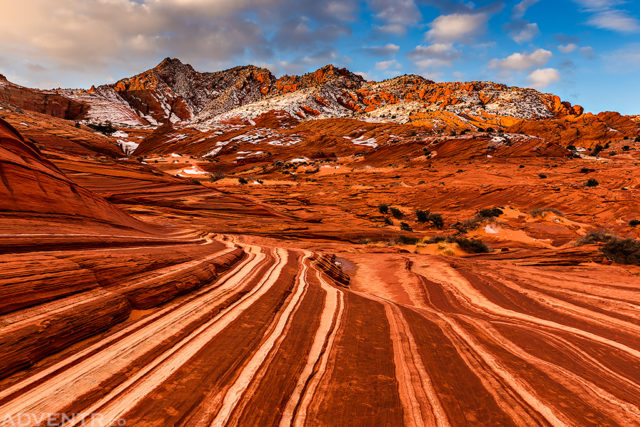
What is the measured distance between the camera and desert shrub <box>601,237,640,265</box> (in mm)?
9844

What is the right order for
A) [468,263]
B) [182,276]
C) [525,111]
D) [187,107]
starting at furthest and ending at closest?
[187,107], [525,111], [468,263], [182,276]

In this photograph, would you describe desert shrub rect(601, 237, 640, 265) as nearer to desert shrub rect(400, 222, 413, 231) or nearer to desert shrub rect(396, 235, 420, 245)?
desert shrub rect(396, 235, 420, 245)

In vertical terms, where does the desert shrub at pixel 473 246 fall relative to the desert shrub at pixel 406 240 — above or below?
above

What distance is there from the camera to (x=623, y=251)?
10172 mm

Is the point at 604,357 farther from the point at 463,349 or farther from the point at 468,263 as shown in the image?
the point at 468,263

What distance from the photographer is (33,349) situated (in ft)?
8.38

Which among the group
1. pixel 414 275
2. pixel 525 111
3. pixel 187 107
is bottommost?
pixel 414 275

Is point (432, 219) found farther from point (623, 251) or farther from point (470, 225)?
point (623, 251)

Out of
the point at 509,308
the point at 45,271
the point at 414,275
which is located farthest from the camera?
the point at 414,275

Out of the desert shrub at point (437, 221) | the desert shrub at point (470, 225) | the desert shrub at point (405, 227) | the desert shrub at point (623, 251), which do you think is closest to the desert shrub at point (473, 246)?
the desert shrub at point (623, 251)

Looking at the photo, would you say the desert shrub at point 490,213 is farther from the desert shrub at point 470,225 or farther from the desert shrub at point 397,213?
the desert shrub at point 397,213

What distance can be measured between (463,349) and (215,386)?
318 centimetres

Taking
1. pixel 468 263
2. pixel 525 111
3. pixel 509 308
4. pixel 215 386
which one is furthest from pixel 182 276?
pixel 525 111

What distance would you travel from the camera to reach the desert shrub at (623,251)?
9.84 m
